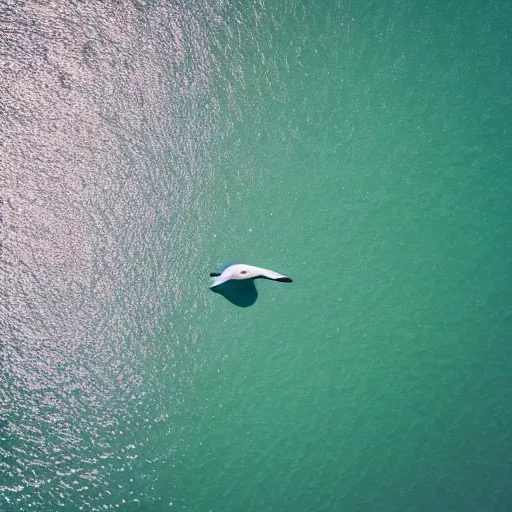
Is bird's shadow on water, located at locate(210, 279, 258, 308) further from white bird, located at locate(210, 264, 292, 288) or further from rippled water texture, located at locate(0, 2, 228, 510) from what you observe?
rippled water texture, located at locate(0, 2, 228, 510)

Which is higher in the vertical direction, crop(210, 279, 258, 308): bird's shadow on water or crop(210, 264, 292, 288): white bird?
Answer: crop(210, 264, 292, 288): white bird

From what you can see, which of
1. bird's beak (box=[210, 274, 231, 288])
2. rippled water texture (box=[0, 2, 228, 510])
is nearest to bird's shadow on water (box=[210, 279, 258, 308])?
bird's beak (box=[210, 274, 231, 288])

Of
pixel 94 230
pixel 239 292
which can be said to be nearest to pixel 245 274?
pixel 239 292

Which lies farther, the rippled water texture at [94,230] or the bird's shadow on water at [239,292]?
the bird's shadow on water at [239,292]

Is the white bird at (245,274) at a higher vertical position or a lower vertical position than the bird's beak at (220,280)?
higher

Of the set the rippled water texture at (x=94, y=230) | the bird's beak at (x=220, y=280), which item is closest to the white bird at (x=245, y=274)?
the bird's beak at (x=220, y=280)

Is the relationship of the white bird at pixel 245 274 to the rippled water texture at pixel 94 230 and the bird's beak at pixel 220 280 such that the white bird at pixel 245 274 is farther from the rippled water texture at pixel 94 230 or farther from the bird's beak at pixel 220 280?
the rippled water texture at pixel 94 230
